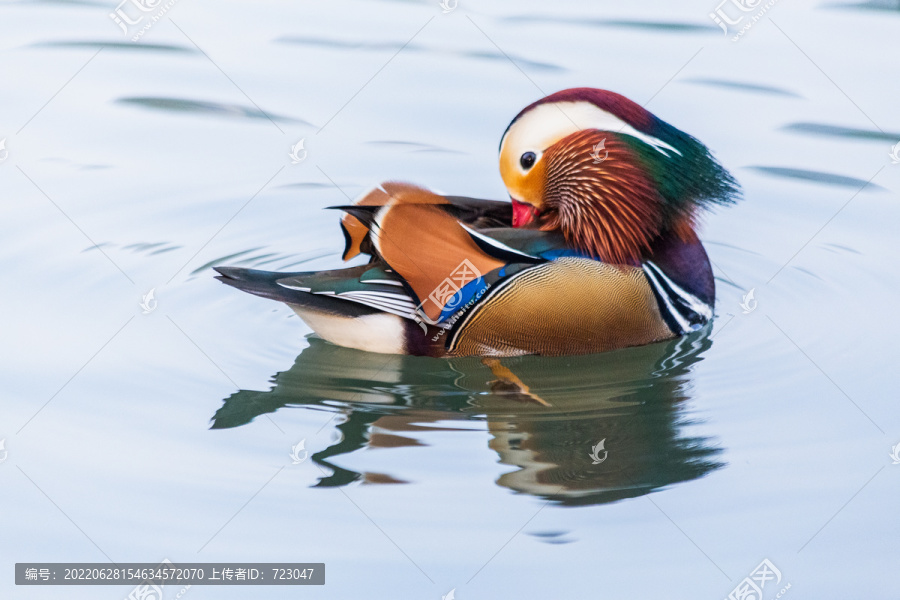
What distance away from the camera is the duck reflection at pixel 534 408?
4.20 metres

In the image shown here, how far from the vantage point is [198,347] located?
5145mm

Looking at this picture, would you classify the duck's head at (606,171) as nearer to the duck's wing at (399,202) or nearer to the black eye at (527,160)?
the black eye at (527,160)

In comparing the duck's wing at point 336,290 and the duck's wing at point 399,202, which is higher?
the duck's wing at point 399,202

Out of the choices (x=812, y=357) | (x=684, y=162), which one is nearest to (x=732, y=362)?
(x=812, y=357)

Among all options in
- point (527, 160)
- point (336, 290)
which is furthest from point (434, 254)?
point (527, 160)

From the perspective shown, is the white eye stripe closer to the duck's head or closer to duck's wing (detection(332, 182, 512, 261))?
the duck's head

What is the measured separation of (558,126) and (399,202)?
79 centimetres

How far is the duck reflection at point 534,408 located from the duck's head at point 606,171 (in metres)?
0.53

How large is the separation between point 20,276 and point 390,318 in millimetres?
2125

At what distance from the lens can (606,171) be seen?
500cm

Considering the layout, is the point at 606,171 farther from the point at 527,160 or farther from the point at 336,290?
the point at 336,290

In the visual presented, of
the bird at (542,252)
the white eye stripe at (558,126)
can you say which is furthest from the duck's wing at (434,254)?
the white eye stripe at (558,126)

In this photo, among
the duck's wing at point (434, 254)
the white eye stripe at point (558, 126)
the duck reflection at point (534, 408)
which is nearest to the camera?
the duck reflection at point (534, 408)

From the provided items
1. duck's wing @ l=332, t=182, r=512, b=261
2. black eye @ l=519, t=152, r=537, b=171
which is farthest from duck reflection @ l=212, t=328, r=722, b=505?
black eye @ l=519, t=152, r=537, b=171
